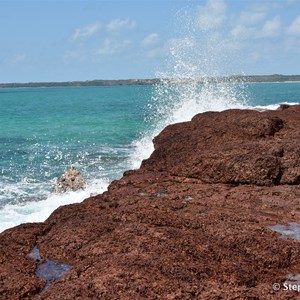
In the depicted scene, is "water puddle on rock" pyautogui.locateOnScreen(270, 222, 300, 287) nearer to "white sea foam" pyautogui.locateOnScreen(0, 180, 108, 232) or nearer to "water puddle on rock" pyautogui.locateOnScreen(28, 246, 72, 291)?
"water puddle on rock" pyautogui.locateOnScreen(28, 246, 72, 291)

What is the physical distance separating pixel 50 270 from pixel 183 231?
4.88 ft

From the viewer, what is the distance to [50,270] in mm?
5043

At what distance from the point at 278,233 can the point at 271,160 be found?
98.1 inches

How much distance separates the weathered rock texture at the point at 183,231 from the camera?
438cm

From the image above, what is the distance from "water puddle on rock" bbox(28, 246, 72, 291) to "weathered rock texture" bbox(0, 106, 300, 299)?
0.23 feet

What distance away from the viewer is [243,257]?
506 cm

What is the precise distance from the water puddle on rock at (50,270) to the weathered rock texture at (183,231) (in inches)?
2.7

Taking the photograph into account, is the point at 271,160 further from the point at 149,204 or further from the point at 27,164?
the point at 27,164

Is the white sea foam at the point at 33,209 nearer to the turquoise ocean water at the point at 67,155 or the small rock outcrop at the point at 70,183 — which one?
the turquoise ocean water at the point at 67,155

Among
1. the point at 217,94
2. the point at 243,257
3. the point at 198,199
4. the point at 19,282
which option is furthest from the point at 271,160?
the point at 217,94

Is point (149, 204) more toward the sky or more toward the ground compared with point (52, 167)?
more toward the sky

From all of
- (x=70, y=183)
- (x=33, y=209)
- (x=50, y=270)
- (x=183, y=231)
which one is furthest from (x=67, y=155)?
(x=50, y=270)

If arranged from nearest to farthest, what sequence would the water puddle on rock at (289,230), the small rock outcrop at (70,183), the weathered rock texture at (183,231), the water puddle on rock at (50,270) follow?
the weathered rock texture at (183,231), the water puddle on rock at (50,270), the water puddle on rock at (289,230), the small rock outcrop at (70,183)

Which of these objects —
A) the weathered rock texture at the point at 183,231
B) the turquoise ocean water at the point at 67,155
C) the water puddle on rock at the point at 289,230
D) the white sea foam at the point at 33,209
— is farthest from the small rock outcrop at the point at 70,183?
the water puddle on rock at the point at 289,230
